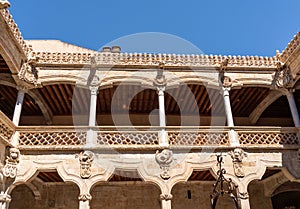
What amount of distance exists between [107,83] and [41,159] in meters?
3.15

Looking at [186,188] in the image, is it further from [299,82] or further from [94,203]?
[299,82]

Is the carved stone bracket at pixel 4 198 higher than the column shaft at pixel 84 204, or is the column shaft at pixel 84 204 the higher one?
the carved stone bracket at pixel 4 198

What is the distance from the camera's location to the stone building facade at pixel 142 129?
880 cm

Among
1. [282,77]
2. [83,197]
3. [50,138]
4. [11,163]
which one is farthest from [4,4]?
[282,77]

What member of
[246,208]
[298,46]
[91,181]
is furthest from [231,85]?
[91,181]

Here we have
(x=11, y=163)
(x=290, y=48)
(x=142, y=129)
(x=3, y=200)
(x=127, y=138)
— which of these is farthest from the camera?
(x=290, y=48)

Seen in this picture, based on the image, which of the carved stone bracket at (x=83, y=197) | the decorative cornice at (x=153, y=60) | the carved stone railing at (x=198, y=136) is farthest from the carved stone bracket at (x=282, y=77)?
the carved stone bracket at (x=83, y=197)

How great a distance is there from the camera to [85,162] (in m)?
8.73

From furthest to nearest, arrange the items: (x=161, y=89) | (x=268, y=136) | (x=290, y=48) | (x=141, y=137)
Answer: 1. (x=290, y=48)
2. (x=161, y=89)
3. (x=268, y=136)
4. (x=141, y=137)

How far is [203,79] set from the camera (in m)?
10.4

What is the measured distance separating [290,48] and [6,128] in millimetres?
9302

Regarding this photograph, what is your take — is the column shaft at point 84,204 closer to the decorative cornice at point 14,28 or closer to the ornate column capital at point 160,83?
the ornate column capital at point 160,83

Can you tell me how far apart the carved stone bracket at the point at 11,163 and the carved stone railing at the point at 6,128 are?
0.40 m

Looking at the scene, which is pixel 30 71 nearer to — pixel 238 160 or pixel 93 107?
pixel 93 107
